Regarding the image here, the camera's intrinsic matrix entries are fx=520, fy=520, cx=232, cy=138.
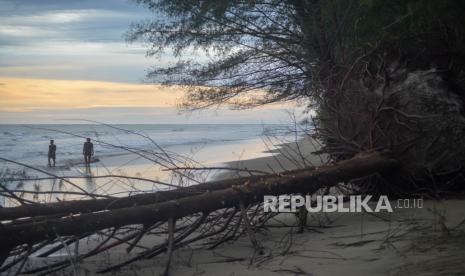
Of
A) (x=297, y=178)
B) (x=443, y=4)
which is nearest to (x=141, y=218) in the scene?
(x=297, y=178)

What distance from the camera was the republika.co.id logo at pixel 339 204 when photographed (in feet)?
17.3

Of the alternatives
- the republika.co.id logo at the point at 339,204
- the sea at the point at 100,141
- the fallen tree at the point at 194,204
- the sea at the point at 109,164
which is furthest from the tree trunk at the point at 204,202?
the sea at the point at 100,141

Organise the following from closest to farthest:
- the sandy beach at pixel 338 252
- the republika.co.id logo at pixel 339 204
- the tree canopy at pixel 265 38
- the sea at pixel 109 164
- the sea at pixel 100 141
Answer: the sandy beach at pixel 338 252
the sea at pixel 109 164
the republika.co.id logo at pixel 339 204
the sea at pixel 100 141
the tree canopy at pixel 265 38

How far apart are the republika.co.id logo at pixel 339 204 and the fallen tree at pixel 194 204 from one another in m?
0.14

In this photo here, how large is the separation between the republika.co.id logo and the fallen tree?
0.46 ft

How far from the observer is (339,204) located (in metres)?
6.20

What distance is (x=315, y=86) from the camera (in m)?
7.76

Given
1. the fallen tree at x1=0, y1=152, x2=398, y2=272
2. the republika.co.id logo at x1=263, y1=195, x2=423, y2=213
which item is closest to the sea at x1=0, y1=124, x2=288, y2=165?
the fallen tree at x1=0, y1=152, x2=398, y2=272

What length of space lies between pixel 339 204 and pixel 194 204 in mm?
2431

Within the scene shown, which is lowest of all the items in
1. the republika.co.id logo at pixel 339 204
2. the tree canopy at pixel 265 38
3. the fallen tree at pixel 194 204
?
the republika.co.id logo at pixel 339 204

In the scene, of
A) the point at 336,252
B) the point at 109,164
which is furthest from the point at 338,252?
the point at 109,164

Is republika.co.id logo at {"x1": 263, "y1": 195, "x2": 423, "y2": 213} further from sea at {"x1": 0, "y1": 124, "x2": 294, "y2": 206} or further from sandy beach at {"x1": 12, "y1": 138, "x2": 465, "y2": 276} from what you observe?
sea at {"x1": 0, "y1": 124, "x2": 294, "y2": 206}

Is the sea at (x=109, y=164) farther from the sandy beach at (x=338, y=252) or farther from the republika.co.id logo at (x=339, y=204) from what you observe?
the republika.co.id logo at (x=339, y=204)

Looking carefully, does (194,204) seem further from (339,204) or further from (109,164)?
(109,164)
